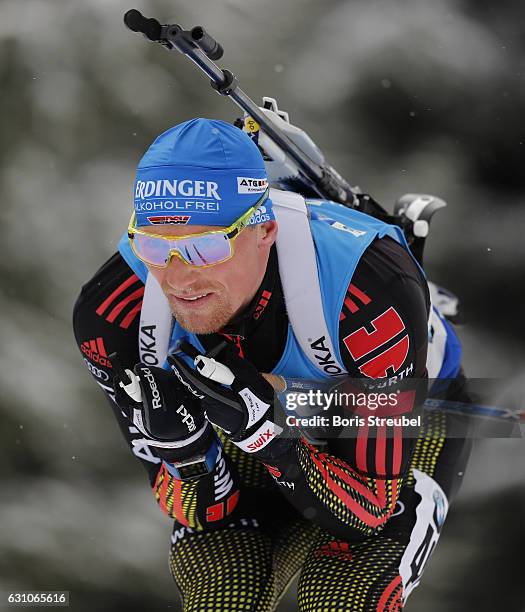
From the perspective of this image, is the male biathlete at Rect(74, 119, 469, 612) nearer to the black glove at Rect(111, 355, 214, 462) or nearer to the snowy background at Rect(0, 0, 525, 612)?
the black glove at Rect(111, 355, 214, 462)

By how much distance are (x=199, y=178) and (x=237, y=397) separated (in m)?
0.35

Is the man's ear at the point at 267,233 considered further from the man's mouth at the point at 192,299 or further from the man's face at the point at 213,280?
the man's mouth at the point at 192,299

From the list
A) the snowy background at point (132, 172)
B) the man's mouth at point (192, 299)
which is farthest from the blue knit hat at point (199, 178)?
the snowy background at point (132, 172)

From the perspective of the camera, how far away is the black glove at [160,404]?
1451mm

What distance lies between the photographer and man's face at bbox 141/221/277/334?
1410mm

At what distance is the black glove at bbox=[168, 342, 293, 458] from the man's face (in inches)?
2.4

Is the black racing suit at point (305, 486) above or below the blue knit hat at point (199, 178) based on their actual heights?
below

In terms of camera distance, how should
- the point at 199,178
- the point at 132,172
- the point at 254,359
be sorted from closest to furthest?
the point at 199,178, the point at 254,359, the point at 132,172

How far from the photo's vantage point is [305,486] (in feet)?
5.10

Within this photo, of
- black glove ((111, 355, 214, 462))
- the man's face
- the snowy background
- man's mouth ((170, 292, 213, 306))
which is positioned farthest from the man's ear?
the snowy background

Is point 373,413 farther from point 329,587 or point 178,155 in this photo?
point 178,155

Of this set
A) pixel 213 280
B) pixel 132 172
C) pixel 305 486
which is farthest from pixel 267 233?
pixel 132 172

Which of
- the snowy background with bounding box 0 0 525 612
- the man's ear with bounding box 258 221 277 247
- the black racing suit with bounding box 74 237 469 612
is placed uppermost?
the snowy background with bounding box 0 0 525 612

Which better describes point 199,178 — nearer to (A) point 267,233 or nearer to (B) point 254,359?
(A) point 267,233
